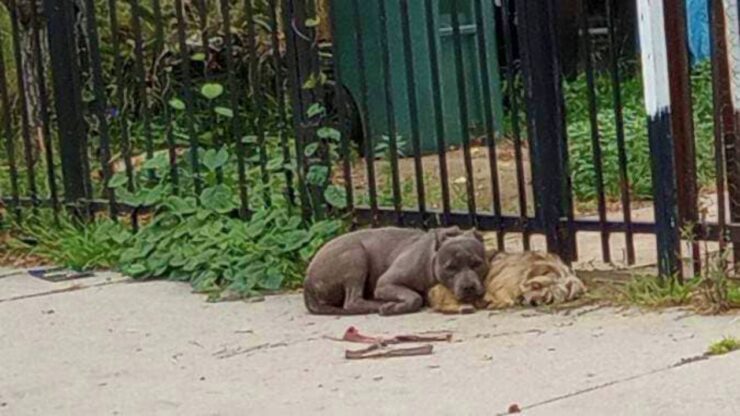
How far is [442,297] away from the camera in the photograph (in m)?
6.24

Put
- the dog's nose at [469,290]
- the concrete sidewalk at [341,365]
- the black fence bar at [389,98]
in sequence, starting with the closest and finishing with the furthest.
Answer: the concrete sidewalk at [341,365] < the dog's nose at [469,290] < the black fence bar at [389,98]

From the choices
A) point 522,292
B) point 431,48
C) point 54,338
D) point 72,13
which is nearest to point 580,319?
point 522,292

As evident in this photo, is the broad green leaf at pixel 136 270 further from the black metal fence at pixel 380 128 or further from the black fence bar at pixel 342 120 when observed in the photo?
the black fence bar at pixel 342 120

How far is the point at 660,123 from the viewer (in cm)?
603

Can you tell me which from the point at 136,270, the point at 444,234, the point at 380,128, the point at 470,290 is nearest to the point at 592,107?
the point at 444,234

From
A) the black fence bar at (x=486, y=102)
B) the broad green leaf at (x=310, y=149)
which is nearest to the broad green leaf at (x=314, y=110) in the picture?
the broad green leaf at (x=310, y=149)

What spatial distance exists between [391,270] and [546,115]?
860 mm

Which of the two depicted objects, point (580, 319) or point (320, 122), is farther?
point (320, 122)

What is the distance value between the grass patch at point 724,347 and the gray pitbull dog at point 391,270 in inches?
44.7

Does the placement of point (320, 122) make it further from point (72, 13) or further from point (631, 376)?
point (631, 376)

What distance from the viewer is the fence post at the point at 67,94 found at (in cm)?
817

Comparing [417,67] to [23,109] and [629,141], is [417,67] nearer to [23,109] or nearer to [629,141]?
[629,141]

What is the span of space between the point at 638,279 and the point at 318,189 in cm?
169

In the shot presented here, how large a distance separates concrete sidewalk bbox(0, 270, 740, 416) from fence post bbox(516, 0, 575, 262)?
59cm
